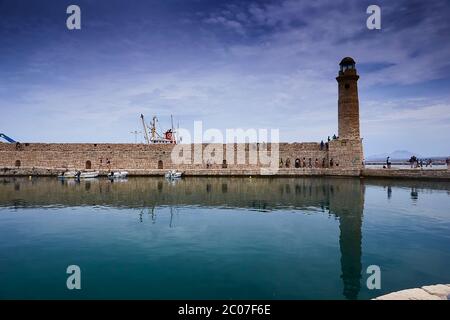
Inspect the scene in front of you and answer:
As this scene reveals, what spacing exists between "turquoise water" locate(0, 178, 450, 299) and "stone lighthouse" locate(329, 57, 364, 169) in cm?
1570

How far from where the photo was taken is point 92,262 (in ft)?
27.3

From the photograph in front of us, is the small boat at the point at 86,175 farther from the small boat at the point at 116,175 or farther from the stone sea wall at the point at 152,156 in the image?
the stone sea wall at the point at 152,156

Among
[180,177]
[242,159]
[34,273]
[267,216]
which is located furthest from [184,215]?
[242,159]

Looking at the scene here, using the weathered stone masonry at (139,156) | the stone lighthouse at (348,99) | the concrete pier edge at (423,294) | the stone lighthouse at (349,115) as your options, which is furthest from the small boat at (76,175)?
the concrete pier edge at (423,294)

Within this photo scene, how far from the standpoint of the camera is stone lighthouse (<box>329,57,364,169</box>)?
108ft

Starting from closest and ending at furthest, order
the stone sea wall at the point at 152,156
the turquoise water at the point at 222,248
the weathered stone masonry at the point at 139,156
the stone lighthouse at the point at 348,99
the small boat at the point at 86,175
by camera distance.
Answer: the turquoise water at the point at 222,248 < the stone lighthouse at the point at 348,99 < the small boat at the point at 86,175 < the weathered stone masonry at the point at 139,156 < the stone sea wall at the point at 152,156

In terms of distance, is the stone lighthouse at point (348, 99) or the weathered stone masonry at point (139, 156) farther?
the weathered stone masonry at point (139, 156)

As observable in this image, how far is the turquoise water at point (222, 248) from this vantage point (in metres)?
6.78

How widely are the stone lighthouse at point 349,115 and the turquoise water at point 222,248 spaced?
15.7 m

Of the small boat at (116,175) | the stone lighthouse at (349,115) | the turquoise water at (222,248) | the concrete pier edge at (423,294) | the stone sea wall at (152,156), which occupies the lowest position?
the turquoise water at (222,248)

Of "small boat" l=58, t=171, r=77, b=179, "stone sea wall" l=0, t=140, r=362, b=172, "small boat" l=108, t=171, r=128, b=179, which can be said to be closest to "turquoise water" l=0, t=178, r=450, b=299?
"small boat" l=108, t=171, r=128, b=179

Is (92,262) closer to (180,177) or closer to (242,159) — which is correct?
(180,177)

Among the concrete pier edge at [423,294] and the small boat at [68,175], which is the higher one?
the small boat at [68,175]

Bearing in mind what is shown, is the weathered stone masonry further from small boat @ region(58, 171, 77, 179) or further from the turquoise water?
the turquoise water
